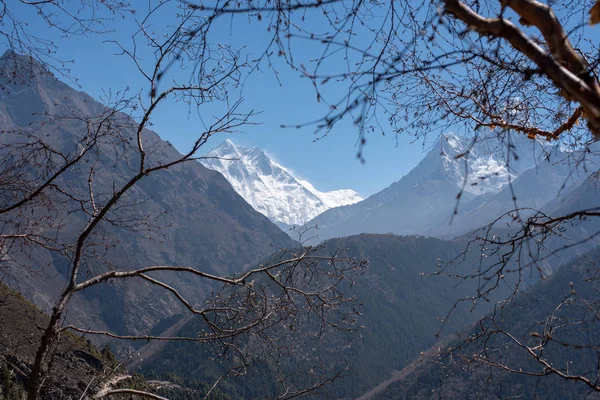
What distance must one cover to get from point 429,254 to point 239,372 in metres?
199

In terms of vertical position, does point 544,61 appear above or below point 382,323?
above

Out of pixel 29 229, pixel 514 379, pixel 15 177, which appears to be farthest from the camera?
pixel 514 379

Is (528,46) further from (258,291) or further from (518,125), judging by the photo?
→ (258,291)

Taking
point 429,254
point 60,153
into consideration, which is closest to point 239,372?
point 60,153

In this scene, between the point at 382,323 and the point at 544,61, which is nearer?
the point at 544,61

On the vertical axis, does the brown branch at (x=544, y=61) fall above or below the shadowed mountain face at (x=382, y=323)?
above

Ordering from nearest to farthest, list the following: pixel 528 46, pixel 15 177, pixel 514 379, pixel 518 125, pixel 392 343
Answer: pixel 528 46 → pixel 518 125 → pixel 15 177 → pixel 514 379 → pixel 392 343

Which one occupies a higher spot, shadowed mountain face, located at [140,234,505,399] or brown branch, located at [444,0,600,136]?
brown branch, located at [444,0,600,136]

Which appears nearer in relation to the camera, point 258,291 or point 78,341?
point 78,341

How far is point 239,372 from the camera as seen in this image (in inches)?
188

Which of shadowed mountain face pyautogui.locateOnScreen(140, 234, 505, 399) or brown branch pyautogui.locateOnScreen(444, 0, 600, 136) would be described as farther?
shadowed mountain face pyautogui.locateOnScreen(140, 234, 505, 399)

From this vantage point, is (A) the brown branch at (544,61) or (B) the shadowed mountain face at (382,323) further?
(B) the shadowed mountain face at (382,323)

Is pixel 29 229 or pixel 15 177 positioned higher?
pixel 15 177

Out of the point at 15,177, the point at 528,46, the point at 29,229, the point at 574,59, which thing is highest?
the point at 15,177
